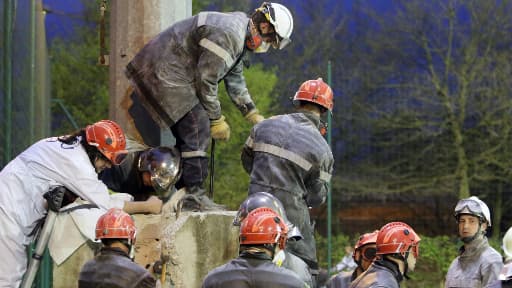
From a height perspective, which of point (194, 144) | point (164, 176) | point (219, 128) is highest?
point (219, 128)

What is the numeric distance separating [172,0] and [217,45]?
1.48m

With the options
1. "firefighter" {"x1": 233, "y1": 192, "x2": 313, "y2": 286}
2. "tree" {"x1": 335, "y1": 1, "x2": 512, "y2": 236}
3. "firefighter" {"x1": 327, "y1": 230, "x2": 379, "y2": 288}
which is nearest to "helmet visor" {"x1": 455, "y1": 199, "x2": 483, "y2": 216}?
"firefighter" {"x1": 327, "y1": 230, "x2": 379, "y2": 288}

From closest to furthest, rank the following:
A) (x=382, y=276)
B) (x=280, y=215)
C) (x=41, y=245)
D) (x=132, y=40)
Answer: (x=382, y=276) → (x=280, y=215) → (x=41, y=245) → (x=132, y=40)

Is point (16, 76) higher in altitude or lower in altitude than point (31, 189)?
higher

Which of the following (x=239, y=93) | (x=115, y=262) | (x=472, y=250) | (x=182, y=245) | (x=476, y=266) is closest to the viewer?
(x=115, y=262)

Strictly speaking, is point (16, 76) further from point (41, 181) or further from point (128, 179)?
point (41, 181)

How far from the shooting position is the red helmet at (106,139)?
7.65 meters

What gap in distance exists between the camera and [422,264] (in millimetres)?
22609

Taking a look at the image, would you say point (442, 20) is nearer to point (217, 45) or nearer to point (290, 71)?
point (290, 71)

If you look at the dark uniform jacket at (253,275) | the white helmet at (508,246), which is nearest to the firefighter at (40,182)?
the dark uniform jacket at (253,275)

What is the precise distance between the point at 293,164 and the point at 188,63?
112cm

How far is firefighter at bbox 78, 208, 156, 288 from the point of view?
6914 mm

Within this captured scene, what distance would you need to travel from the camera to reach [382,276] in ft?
21.7

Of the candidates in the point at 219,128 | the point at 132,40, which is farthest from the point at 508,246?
the point at 132,40
